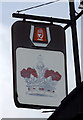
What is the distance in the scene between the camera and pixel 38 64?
8.97 m

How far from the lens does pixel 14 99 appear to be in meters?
8.31

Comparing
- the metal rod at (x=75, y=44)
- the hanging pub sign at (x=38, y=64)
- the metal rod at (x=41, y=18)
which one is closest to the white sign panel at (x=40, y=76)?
the hanging pub sign at (x=38, y=64)

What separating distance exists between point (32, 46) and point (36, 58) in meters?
0.31

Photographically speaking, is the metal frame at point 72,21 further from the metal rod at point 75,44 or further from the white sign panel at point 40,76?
the white sign panel at point 40,76

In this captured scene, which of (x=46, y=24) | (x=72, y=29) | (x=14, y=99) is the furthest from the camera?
(x=46, y=24)

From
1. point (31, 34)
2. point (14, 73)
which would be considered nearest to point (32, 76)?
point (14, 73)

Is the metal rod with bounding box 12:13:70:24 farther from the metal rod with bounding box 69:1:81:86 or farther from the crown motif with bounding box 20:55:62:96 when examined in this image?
the crown motif with bounding box 20:55:62:96

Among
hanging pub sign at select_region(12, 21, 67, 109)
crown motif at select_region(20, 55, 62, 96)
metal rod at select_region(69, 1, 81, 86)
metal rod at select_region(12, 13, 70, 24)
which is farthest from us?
metal rod at select_region(12, 13, 70, 24)

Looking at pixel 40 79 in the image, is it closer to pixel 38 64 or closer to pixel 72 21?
pixel 38 64

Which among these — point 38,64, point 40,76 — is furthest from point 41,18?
point 40,76

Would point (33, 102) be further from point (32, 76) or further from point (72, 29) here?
point (72, 29)

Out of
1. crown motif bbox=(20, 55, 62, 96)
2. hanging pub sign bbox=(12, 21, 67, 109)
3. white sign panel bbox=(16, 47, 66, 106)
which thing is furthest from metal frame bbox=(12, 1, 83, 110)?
crown motif bbox=(20, 55, 62, 96)

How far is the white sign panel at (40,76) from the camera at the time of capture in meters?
8.61

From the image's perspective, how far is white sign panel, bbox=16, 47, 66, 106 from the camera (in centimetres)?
861
